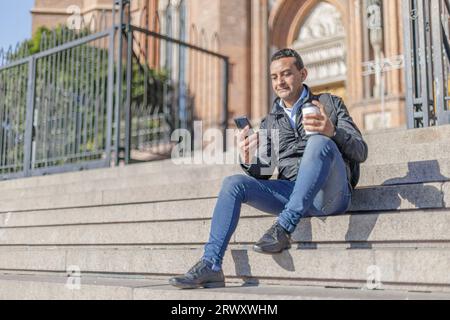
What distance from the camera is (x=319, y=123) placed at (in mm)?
3236

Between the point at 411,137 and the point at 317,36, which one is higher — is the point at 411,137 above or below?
below

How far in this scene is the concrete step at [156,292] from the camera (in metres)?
2.86

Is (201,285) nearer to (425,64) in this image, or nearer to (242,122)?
(242,122)

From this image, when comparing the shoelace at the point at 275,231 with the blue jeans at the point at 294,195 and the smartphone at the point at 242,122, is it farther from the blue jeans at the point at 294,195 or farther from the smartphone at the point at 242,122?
the smartphone at the point at 242,122

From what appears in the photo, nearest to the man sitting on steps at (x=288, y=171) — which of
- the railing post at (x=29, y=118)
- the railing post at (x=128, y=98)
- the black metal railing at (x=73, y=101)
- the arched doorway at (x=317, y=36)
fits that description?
the railing post at (x=128, y=98)

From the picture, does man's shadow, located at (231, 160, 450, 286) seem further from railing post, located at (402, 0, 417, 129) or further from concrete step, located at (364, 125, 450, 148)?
railing post, located at (402, 0, 417, 129)

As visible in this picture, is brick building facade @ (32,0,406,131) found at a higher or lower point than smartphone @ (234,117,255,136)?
higher

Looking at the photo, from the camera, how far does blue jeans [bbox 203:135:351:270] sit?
3277 mm

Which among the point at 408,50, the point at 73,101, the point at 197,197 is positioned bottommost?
the point at 197,197

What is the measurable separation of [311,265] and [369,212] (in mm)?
586

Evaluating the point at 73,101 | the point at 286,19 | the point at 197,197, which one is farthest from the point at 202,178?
the point at 286,19

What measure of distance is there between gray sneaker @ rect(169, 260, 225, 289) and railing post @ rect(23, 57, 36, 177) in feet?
Result: 21.1

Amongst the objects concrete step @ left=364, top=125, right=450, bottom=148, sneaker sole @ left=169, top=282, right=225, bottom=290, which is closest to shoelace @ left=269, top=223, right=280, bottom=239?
sneaker sole @ left=169, top=282, right=225, bottom=290

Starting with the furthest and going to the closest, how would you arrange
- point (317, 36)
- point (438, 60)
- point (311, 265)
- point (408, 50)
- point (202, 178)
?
point (317, 36), point (202, 178), point (408, 50), point (438, 60), point (311, 265)
